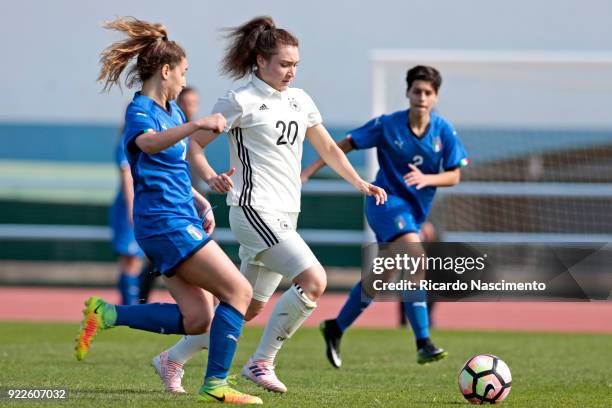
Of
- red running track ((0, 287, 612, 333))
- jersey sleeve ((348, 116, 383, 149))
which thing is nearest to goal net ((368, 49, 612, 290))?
red running track ((0, 287, 612, 333))

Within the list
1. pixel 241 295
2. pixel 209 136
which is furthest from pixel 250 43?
pixel 241 295

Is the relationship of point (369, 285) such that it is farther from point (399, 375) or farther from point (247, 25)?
point (247, 25)

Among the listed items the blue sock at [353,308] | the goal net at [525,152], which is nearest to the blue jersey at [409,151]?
the blue sock at [353,308]

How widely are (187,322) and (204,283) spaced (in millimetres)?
335

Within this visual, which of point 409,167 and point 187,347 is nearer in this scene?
point 187,347

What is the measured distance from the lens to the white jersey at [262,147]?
21.0 ft

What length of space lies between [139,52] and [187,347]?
5.48 feet

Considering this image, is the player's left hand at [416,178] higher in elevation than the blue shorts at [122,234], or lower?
higher

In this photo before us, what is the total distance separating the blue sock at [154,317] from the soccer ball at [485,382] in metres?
1.50

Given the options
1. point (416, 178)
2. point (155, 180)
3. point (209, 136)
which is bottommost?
point (416, 178)

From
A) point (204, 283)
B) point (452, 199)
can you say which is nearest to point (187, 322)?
point (204, 283)

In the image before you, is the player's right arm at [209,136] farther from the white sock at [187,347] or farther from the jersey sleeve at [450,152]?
the jersey sleeve at [450,152]

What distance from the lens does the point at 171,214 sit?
5.92m

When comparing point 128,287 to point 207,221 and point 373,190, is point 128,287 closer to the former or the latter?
point 207,221
